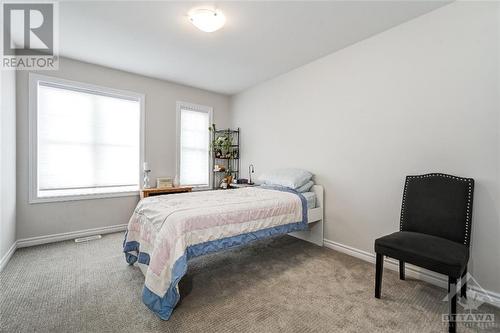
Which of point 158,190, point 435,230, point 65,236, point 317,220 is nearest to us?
point 435,230

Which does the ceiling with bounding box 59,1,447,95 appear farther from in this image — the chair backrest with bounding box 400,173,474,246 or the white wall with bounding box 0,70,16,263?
the chair backrest with bounding box 400,173,474,246

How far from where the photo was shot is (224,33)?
2623 millimetres

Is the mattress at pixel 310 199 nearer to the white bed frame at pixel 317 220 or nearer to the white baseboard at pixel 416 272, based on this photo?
the white bed frame at pixel 317 220

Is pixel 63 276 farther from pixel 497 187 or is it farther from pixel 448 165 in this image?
pixel 497 187

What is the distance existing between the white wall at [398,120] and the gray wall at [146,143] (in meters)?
2.10

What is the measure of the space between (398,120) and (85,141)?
434cm

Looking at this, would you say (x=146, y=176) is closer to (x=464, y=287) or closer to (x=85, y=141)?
(x=85, y=141)

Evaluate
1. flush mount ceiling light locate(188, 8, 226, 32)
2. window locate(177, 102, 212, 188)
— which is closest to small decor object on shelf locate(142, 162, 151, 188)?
window locate(177, 102, 212, 188)

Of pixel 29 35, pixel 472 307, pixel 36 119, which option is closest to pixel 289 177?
pixel 472 307

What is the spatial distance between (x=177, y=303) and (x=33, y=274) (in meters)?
1.68

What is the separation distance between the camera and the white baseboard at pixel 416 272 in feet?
6.22

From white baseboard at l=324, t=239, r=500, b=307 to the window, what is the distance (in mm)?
2804

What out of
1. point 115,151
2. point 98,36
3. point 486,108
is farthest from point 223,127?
point 486,108

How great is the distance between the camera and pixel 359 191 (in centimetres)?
280
